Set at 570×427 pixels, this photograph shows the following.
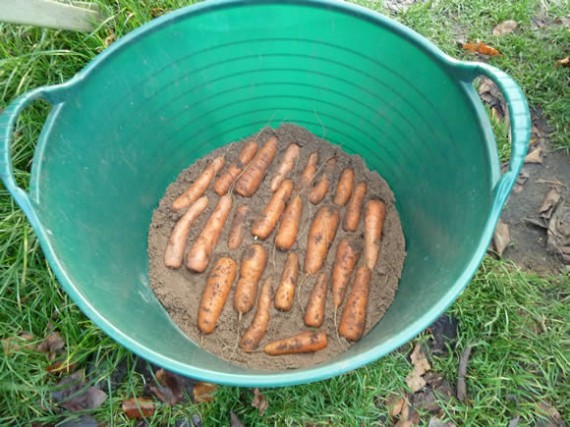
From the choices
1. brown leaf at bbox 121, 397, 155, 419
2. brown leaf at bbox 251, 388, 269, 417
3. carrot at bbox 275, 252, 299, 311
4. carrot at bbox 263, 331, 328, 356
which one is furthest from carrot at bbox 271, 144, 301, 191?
brown leaf at bbox 121, 397, 155, 419

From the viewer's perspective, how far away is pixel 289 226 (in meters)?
1.93

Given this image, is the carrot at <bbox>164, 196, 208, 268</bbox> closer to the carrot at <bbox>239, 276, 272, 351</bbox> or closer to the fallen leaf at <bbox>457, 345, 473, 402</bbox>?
the carrot at <bbox>239, 276, 272, 351</bbox>

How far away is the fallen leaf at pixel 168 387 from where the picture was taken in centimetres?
174

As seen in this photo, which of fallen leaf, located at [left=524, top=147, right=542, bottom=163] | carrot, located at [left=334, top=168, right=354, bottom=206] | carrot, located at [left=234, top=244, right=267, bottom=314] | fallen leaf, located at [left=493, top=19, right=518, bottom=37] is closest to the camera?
carrot, located at [left=234, top=244, right=267, bottom=314]

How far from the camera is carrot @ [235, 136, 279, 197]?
2023 millimetres

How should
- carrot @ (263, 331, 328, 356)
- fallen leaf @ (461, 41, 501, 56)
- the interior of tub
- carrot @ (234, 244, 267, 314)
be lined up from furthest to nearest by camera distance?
fallen leaf @ (461, 41, 501, 56) → carrot @ (234, 244, 267, 314) → carrot @ (263, 331, 328, 356) → the interior of tub

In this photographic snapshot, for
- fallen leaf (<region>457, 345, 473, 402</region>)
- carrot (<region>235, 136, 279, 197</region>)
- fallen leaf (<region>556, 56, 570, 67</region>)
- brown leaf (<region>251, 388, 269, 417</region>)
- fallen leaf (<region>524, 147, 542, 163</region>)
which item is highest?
fallen leaf (<region>556, 56, 570, 67</region>)

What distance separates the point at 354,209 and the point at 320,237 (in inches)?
8.2

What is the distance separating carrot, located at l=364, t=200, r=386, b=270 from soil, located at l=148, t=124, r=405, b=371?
3cm

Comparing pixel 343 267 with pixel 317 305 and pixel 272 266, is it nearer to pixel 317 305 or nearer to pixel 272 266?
pixel 317 305

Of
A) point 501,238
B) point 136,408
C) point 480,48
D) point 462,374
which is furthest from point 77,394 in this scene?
point 480,48

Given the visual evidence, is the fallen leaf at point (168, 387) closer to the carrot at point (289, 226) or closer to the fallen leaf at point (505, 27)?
the carrot at point (289, 226)

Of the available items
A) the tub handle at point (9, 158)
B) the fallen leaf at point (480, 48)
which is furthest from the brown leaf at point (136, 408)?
the fallen leaf at point (480, 48)

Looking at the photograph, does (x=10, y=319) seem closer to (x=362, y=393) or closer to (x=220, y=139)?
(x=220, y=139)
